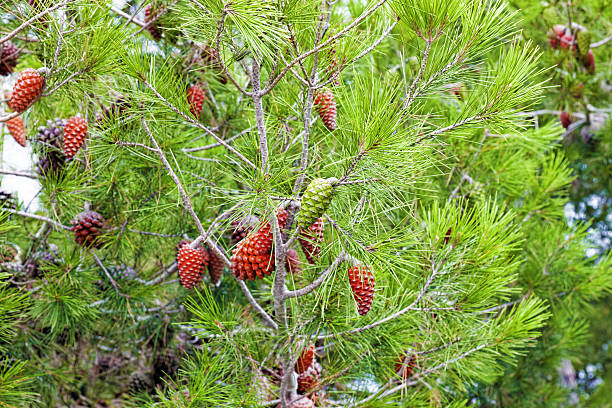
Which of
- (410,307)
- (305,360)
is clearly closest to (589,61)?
(410,307)

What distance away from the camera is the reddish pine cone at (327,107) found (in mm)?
898

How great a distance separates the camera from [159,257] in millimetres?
1439

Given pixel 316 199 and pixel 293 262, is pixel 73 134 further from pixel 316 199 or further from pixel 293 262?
pixel 316 199

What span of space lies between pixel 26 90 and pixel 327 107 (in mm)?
549

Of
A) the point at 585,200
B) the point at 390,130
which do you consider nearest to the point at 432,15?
the point at 390,130

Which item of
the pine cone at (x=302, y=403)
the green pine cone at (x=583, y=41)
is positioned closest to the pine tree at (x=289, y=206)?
the pine cone at (x=302, y=403)

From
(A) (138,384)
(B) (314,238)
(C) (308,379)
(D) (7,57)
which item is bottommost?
(A) (138,384)

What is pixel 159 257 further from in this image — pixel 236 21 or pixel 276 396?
pixel 236 21

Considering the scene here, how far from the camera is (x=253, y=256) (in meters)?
0.78

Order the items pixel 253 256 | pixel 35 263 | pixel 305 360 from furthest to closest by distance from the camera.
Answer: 1. pixel 35 263
2. pixel 305 360
3. pixel 253 256

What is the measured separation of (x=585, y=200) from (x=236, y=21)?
9.41ft

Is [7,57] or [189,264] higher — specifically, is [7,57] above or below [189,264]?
above

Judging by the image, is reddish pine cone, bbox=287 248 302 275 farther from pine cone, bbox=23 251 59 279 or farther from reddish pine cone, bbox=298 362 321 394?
pine cone, bbox=23 251 59 279

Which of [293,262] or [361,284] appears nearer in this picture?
[361,284]
